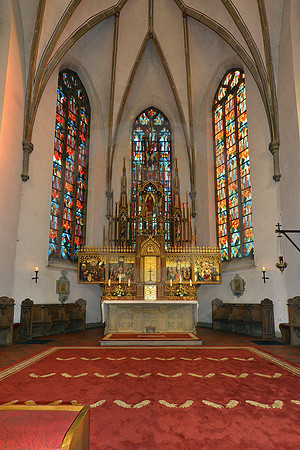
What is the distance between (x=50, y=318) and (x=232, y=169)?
11.1 meters

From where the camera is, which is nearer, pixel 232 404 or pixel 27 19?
pixel 232 404

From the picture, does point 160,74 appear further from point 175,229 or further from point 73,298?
point 73,298

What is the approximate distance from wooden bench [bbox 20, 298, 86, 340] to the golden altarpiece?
5.39ft

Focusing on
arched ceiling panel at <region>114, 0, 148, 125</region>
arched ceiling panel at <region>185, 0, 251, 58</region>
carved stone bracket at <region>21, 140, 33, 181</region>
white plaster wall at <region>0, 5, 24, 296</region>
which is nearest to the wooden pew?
white plaster wall at <region>0, 5, 24, 296</region>

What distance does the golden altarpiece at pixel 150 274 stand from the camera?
11519mm

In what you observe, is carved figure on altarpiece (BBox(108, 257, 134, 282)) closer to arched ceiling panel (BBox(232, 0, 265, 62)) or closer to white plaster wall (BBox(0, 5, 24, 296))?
white plaster wall (BBox(0, 5, 24, 296))

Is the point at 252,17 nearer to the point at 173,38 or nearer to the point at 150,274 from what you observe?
the point at 173,38

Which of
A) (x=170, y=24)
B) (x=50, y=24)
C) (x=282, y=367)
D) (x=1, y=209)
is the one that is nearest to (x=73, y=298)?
(x=1, y=209)

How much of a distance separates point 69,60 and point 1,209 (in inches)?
393

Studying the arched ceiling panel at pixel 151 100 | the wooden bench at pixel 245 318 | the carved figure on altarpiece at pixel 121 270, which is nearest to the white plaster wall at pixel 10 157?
the carved figure on altarpiece at pixel 121 270

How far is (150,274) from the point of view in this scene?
1369 centimetres

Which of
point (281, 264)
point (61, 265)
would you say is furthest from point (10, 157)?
point (281, 264)

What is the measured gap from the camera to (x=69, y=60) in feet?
55.9

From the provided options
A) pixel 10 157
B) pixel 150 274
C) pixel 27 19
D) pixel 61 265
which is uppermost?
pixel 27 19
